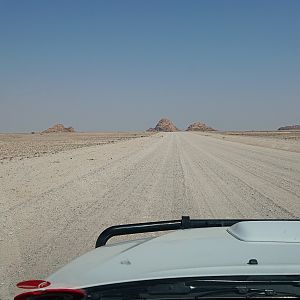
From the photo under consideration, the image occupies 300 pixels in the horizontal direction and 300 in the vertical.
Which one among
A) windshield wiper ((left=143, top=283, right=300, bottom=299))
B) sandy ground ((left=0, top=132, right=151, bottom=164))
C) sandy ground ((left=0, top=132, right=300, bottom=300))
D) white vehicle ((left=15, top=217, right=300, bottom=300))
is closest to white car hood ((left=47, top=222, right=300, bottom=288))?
white vehicle ((left=15, top=217, right=300, bottom=300))

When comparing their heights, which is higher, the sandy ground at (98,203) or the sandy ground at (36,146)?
the sandy ground at (36,146)

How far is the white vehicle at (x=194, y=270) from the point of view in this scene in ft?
7.45

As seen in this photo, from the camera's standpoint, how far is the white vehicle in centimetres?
227

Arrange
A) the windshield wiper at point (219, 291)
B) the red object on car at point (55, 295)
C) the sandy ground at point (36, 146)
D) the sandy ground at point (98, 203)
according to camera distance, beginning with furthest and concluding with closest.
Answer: the sandy ground at point (36, 146)
the sandy ground at point (98, 203)
the red object on car at point (55, 295)
the windshield wiper at point (219, 291)

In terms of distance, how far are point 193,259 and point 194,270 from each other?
11.3 inches

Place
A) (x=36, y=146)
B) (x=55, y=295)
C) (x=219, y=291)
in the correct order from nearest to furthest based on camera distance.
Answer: (x=219, y=291) < (x=55, y=295) < (x=36, y=146)

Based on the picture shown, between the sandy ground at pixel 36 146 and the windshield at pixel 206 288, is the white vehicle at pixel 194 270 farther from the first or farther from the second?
the sandy ground at pixel 36 146

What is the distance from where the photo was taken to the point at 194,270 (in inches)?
97.6

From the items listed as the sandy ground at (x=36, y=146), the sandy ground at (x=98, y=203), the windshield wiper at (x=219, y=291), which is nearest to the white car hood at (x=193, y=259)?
the windshield wiper at (x=219, y=291)

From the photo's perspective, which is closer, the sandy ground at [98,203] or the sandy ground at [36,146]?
the sandy ground at [98,203]

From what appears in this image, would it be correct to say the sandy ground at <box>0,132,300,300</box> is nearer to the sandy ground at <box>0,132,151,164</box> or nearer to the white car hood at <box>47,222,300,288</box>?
the white car hood at <box>47,222,300,288</box>

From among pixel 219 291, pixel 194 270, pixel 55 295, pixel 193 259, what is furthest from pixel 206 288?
pixel 55 295

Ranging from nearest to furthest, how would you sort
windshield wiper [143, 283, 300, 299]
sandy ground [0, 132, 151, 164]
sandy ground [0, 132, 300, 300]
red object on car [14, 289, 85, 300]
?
windshield wiper [143, 283, 300, 299] → red object on car [14, 289, 85, 300] → sandy ground [0, 132, 300, 300] → sandy ground [0, 132, 151, 164]

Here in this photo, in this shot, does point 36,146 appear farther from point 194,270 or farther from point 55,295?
point 194,270
